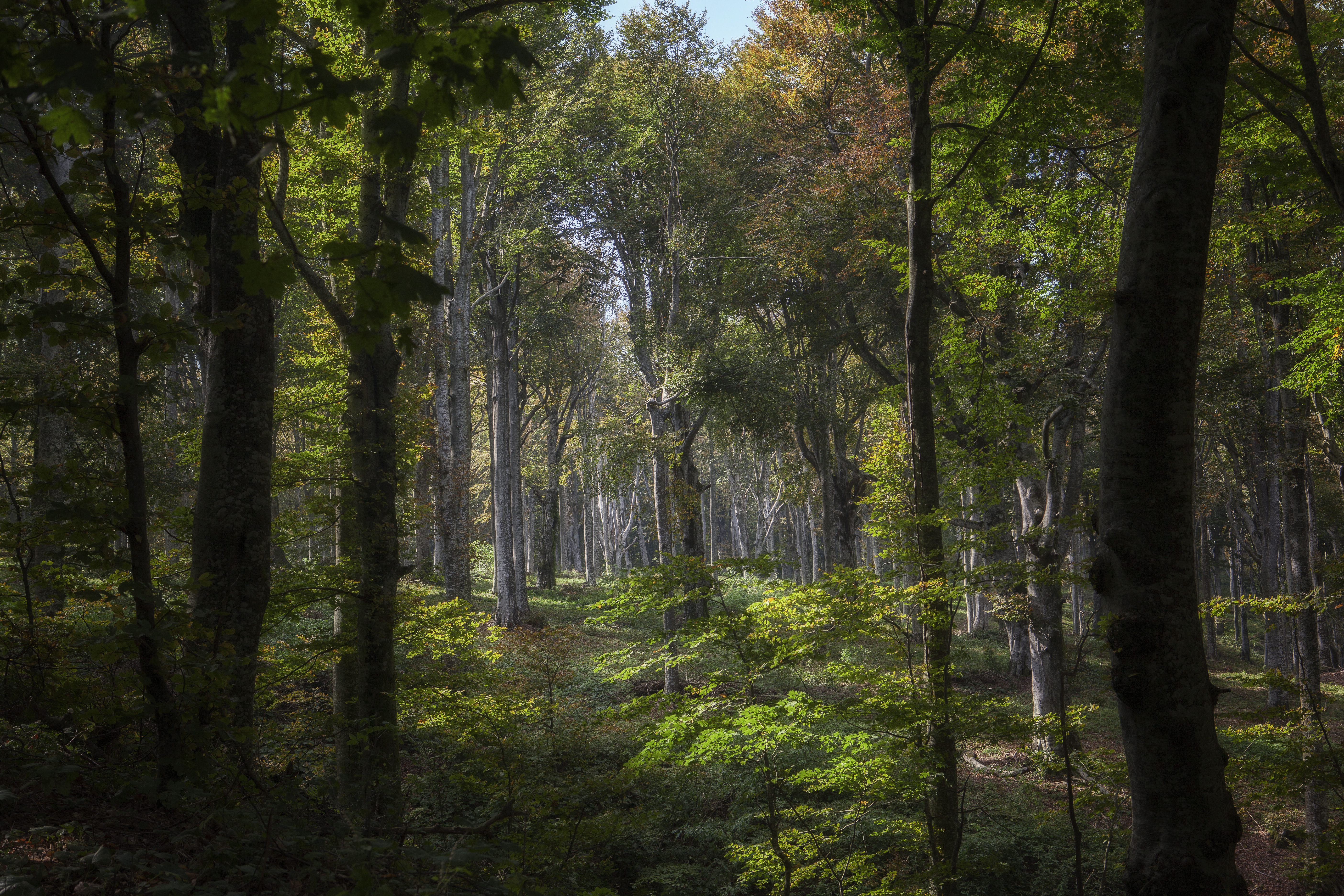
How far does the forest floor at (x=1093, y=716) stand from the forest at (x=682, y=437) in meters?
0.16

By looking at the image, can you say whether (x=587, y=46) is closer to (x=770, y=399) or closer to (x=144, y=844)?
(x=770, y=399)

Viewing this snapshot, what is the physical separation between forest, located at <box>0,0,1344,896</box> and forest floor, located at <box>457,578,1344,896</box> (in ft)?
0.52

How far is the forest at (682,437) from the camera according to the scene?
2.61 meters

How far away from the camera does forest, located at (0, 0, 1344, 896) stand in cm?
261

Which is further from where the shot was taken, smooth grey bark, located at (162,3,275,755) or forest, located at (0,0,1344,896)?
smooth grey bark, located at (162,3,275,755)

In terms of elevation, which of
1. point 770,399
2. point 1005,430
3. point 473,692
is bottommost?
point 473,692

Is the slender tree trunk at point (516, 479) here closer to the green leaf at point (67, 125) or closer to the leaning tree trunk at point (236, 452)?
the leaning tree trunk at point (236, 452)

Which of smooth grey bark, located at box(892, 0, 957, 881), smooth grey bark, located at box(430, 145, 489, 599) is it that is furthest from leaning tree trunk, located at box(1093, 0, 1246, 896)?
smooth grey bark, located at box(430, 145, 489, 599)

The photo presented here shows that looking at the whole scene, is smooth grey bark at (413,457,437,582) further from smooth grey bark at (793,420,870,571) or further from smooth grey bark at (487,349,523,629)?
smooth grey bark at (793,420,870,571)

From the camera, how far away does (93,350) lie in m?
15.8

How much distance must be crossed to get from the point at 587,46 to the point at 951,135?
45.4 feet

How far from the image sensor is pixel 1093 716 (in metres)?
14.4

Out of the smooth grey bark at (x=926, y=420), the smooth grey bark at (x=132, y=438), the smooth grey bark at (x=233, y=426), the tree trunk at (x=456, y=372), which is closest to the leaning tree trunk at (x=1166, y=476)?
the smooth grey bark at (x=926, y=420)

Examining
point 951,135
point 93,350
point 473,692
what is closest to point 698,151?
point 951,135
